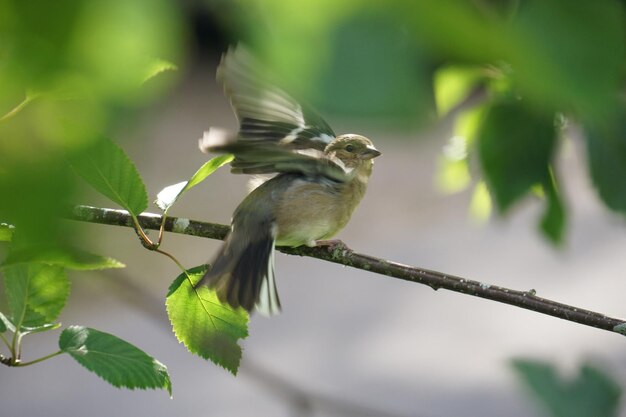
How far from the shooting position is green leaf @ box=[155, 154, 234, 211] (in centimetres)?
108

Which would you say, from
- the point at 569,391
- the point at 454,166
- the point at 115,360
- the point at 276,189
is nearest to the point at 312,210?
the point at 276,189

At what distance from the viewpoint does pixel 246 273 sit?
4.38 feet

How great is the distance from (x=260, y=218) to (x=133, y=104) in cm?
142

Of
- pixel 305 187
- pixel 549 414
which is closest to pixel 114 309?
pixel 305 187

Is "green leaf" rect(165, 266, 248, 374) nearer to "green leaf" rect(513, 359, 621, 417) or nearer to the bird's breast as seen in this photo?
the bird's breast

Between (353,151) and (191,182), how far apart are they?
82 cm

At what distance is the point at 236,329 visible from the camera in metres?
1.10

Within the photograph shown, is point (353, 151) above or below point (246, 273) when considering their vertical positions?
above

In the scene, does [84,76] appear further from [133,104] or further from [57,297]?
[57,297]

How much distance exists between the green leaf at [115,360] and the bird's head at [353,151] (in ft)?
2.77

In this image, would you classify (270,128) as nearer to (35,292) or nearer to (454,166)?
(454,166)

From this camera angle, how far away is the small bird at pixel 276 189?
1171 millimetres

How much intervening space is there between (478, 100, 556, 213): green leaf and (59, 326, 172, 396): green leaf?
49cm

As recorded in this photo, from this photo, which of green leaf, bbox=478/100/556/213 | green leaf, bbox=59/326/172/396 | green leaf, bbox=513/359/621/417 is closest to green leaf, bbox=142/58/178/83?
green leaf, bbox=513/359/621/417
